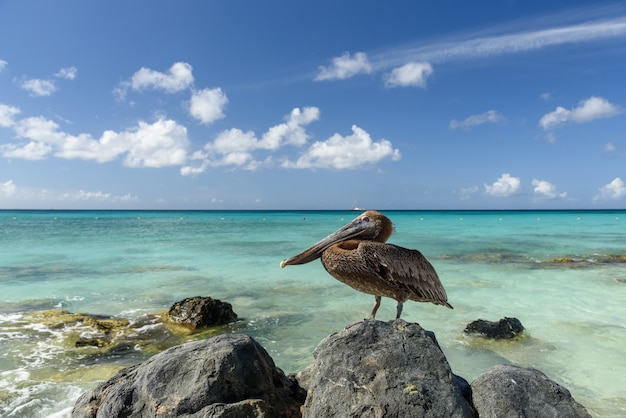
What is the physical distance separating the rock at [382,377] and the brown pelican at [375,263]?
1.45 ft

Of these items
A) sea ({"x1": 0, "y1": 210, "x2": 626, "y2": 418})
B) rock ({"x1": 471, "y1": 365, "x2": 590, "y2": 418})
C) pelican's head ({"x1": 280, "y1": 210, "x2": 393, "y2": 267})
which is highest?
pelican's head ({"x1": 280, "y1": 210, "x2": 393, "y2": 267})

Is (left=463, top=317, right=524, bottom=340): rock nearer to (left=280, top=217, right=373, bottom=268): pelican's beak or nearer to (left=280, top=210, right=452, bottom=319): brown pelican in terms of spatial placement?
(left=280, top=210, right=452, bottom=319): brown pelican

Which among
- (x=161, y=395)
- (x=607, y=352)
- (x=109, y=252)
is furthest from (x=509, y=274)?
(x=109, y=252)

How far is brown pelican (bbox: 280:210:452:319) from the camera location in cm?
391

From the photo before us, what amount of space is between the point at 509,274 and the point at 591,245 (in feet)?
46.2

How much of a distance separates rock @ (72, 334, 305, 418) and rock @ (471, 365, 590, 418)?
145cm

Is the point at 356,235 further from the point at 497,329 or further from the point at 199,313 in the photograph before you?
the point at 199,313

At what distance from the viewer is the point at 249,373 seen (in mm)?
3434

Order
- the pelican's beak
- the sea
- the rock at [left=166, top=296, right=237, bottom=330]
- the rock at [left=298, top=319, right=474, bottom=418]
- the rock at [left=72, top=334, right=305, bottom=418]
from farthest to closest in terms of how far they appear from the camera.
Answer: the rock at [left=166, top=296, right=237, bottom=330], the sea, the pelican's beak, the rock at [left=72, top=334, right=305, bottom=418], the rock at [left=298, top=319, right=474, bottom=418]

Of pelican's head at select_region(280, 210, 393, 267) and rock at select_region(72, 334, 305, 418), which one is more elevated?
pelican's head at select_region(280, 210, 393, 267)

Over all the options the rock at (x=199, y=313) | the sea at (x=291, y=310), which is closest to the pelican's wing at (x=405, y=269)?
the sea at (x=291, y=310)

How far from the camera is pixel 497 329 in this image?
841 centimetres

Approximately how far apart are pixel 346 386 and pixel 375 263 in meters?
1.11

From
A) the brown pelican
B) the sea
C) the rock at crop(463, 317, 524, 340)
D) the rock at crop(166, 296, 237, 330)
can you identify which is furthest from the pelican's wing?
the rock at crop(166, 296, 237, 330)
